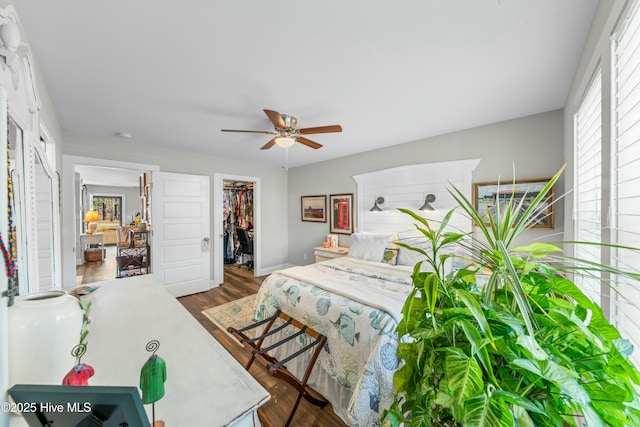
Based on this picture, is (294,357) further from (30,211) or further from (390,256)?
(390,256)

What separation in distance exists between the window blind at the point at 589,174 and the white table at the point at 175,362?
1.87m

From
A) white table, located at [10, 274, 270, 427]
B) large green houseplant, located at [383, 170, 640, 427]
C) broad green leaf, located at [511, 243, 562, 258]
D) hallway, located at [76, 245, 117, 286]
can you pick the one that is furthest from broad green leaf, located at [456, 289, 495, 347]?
hallway, located at [76, 245, 117, 286]

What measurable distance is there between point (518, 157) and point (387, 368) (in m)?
2.78

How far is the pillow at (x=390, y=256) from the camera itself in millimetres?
3221

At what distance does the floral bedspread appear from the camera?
4.77 ft

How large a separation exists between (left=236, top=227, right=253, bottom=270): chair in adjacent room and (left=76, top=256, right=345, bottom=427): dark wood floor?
21cm

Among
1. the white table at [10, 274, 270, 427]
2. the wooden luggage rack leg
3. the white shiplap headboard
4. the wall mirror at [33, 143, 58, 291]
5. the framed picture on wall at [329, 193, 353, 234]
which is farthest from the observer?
the framed picture on wall at [329, 193, 353, 234]

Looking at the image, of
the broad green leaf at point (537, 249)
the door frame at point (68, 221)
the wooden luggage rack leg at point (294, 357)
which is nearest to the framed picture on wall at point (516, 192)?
the broad green leaf at point (537, 249)

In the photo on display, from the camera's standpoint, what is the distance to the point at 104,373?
2.84 feet

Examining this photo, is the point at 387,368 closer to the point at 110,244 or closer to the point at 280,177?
the point at 280,177

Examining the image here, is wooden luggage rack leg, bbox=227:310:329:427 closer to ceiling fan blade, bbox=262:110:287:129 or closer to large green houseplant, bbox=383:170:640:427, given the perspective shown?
large green houseplant, bbox=383:170:640:427

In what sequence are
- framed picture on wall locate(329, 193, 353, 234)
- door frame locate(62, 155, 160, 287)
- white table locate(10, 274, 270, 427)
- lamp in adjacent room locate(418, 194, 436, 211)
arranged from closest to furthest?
white table locate(10, 274, 270, 427)
door frame locate(62, 155, 160, 287)
lamp in adjacent room locate(418, 194, 436, 211)
framed picture on wall locate(329, 193, 353, 234)

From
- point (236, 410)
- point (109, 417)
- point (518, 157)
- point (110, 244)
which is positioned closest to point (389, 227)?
point (518, 157)

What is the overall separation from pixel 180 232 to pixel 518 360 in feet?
14.3
